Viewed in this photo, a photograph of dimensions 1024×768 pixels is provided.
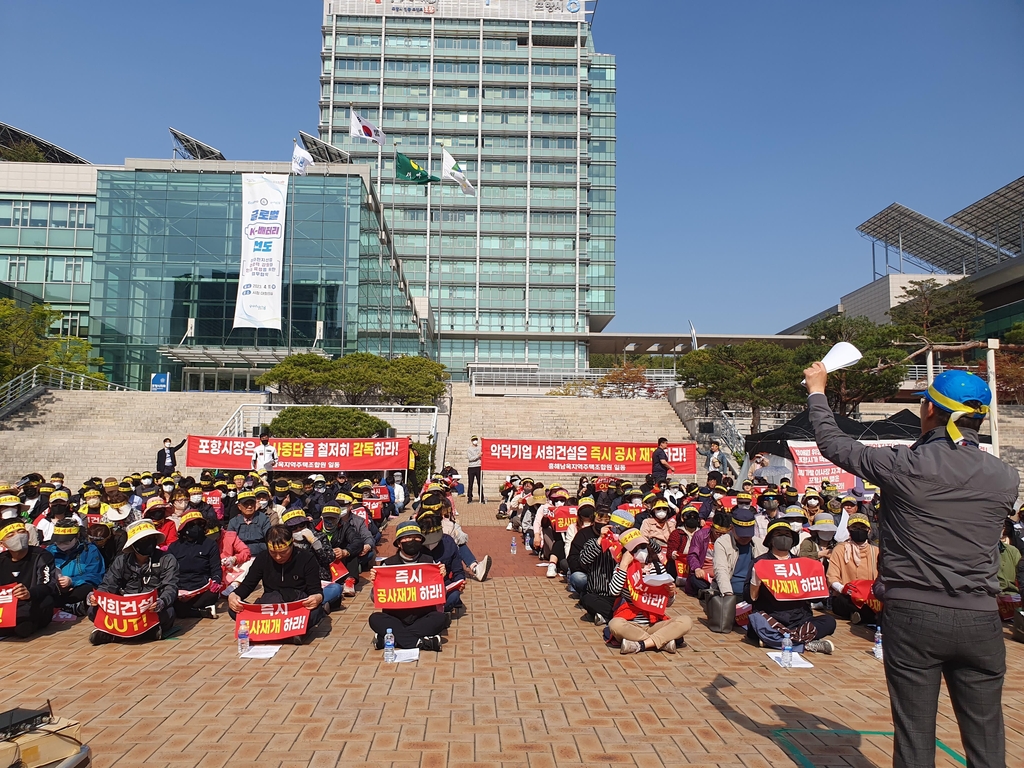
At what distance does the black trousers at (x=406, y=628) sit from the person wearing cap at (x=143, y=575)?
213cm

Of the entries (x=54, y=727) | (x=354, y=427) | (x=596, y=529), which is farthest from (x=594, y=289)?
(x=54, y=727)

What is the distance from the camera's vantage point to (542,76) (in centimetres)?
7988

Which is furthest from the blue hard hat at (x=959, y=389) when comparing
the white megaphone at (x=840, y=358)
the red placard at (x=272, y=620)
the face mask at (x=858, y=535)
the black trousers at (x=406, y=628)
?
the red placard at (x=272, y=620)

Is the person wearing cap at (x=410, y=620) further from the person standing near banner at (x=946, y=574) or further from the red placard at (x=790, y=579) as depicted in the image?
the person standing near banner at (x=946, y=574)

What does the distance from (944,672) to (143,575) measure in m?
6.99

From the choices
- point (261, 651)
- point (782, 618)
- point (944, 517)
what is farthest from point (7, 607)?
point (944, 517)

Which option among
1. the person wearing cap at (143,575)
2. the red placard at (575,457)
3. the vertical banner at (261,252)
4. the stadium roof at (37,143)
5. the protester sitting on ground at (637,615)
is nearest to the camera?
the protester sitting on ground at (637,615)

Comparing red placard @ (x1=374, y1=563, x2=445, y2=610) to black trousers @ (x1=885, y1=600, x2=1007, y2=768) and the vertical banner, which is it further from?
the vertical banner

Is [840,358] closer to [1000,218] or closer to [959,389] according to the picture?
[959,389]

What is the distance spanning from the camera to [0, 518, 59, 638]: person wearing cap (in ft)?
23.4

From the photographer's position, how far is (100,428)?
25.5 meters

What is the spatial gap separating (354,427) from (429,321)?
45.7 m

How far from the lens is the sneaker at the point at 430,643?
692cm

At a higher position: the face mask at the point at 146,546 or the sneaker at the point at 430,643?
the face mask at the point at 146,546
